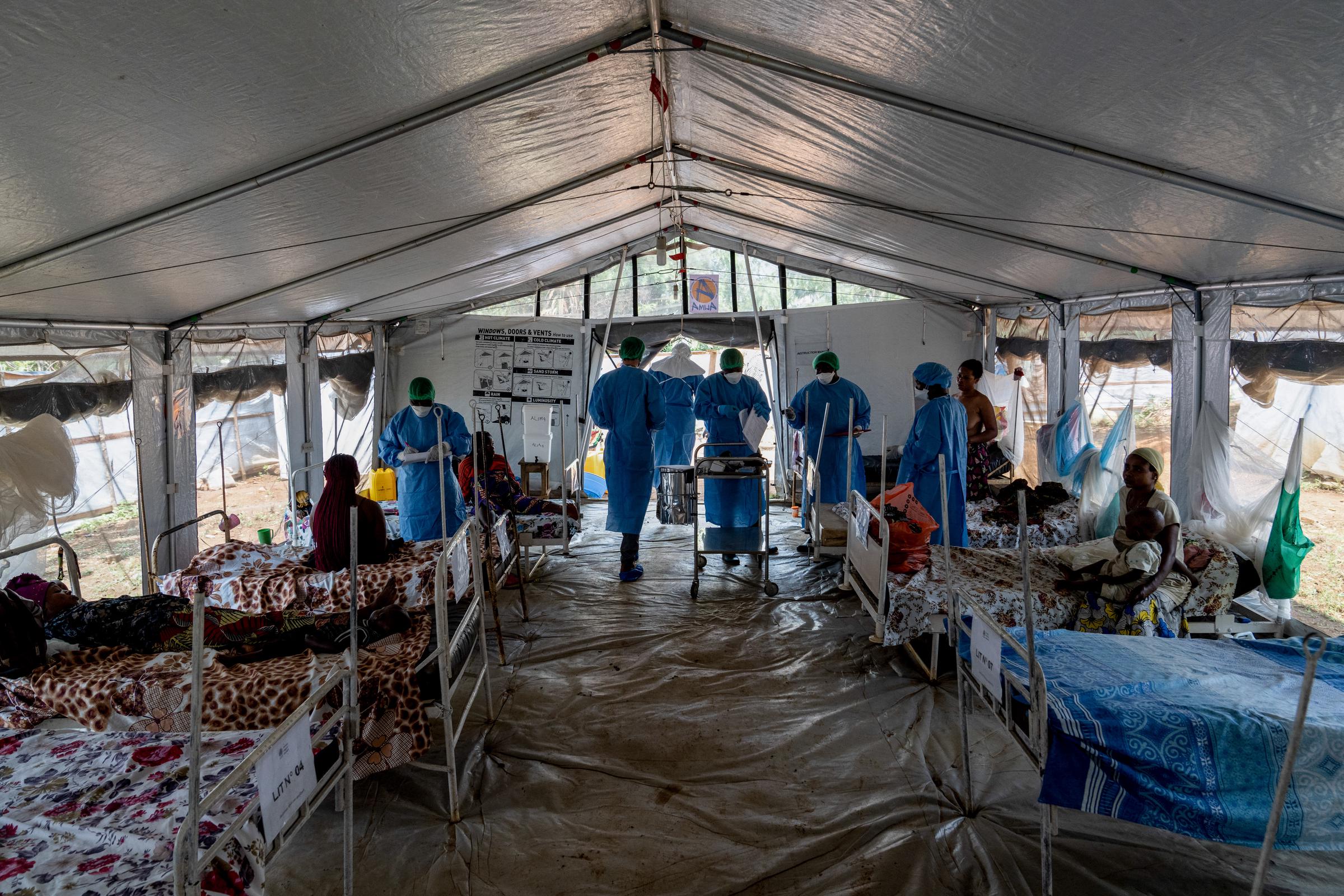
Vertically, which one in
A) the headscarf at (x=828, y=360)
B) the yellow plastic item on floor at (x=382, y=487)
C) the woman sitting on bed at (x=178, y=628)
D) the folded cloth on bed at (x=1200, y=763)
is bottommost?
the folded cloth on bed at (x=1200, y=763)

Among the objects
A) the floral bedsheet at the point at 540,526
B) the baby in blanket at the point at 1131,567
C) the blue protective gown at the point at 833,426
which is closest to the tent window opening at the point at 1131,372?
the baby in blanket at the point at 1131,567

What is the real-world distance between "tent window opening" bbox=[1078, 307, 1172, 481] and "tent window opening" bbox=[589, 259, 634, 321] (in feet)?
16.7

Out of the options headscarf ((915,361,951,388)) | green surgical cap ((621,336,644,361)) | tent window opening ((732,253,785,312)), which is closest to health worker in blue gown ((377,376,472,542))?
green surgical cap ((621,336,644,361))

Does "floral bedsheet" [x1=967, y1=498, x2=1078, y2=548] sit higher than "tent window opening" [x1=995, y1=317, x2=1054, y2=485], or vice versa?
"tent window opening" [x1=995, y1=317, x2=1054, y2=485]

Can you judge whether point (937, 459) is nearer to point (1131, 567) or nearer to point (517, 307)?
point (1131, 567)

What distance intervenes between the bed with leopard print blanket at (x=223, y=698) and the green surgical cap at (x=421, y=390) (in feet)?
8.34

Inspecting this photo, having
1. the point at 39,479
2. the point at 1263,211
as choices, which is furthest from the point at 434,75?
the point at 1263,211

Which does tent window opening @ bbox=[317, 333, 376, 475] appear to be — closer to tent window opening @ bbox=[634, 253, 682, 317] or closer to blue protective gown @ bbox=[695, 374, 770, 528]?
tent window opening @ bbox=[634, 253, 682, 317]

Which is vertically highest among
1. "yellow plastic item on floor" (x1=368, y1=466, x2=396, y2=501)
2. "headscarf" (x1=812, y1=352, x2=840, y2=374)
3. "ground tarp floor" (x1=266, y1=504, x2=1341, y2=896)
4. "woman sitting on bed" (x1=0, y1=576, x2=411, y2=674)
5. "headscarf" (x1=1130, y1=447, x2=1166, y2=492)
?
"headscarf" (x1=812, y1=352, x2=840, y2=374)

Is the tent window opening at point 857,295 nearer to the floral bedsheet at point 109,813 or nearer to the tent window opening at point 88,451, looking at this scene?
the tent window opening at point 88,451

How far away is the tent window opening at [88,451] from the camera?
4328mm

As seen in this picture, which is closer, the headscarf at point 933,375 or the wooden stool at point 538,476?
the headscarf at point 933,375

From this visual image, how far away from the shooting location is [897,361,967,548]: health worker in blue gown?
196 inches

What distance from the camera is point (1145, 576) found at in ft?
11.5
